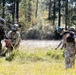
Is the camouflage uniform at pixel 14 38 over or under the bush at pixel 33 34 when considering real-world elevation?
over

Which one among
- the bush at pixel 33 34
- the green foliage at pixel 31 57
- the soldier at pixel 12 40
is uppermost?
the soldier at pixel 12 40

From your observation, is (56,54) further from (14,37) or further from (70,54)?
(70,54)

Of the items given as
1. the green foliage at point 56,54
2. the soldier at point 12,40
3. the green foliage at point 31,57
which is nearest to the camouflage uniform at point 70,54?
the green foliage at point 31,57

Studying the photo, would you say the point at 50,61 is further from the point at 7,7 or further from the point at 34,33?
the point at 7,7

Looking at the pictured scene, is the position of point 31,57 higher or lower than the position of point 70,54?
lower

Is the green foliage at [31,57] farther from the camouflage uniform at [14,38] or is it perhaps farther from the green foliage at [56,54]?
the camouflage uniform at [14,38]

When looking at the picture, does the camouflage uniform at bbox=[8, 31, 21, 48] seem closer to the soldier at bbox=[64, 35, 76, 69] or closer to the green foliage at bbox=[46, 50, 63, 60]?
the green foliage at bbox=[46, 50, 63, 60]

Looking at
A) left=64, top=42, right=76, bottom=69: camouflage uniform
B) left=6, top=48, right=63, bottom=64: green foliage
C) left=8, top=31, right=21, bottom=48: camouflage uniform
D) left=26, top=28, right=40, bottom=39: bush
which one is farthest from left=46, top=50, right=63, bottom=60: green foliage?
left=26, top=28, right=40, bottom=39: bush

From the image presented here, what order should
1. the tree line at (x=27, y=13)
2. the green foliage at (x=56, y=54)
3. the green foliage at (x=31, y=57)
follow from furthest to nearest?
the tree line at (x=27, y=13)
the green foliage at (x=56, y=54)
the green foliage at (x=31, y=57)

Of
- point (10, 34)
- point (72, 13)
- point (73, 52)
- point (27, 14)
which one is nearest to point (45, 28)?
point (72, 13)

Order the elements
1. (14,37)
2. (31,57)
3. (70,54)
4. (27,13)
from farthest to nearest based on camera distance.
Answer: (27,13) < (14,37) < (31,57) < (70,54)

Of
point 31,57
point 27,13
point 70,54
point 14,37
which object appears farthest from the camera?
point 27,13

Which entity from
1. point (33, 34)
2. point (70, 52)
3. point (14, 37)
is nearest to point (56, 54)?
point (14, 37)

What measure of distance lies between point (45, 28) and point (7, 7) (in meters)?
17.8
